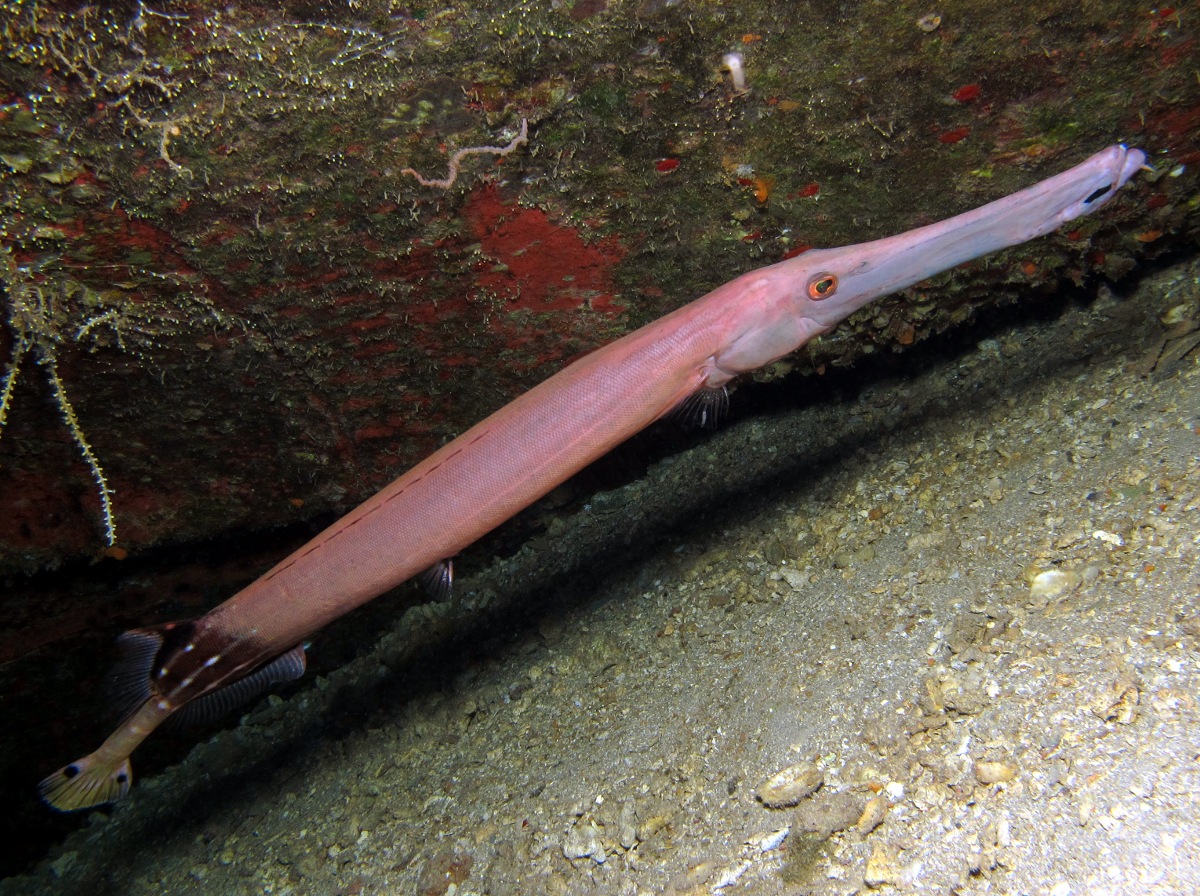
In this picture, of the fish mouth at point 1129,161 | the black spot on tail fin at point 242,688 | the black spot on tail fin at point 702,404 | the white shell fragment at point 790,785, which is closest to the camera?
the fish mouth at point 1129,161

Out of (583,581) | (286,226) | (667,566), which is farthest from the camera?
(583,581)

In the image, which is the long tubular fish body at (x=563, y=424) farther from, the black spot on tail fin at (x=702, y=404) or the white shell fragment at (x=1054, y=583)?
the white shell fragment at (x=1054, y=583)

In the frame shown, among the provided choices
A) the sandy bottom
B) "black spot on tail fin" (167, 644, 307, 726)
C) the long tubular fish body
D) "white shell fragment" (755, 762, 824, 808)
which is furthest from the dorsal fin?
"white shell fragment" (755, 762, 824, 808)

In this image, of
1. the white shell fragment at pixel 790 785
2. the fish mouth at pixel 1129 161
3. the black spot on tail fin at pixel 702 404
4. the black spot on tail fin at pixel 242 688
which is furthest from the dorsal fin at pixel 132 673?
the fish mouth at pixel 1129 161

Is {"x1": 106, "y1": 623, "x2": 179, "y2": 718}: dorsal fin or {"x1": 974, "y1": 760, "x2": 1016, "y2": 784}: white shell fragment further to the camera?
{"x1": 106, "y1": 623, "x2": 179, "y2": 718}: dorsal fin

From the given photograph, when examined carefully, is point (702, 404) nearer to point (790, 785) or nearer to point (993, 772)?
point (790, 785)

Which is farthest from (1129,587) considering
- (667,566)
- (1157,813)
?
(667,566)

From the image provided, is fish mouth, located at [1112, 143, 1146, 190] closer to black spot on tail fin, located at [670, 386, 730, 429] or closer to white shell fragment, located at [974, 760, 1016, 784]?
black spot on tail fin, located at [670, 386, 730, 429]

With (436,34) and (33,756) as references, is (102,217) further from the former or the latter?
(33,756)
